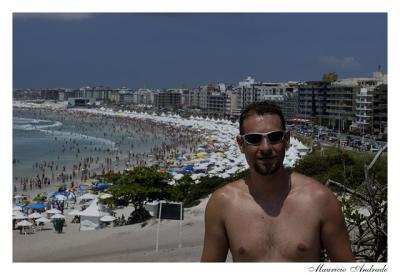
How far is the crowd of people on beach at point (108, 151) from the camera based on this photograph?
27391 millimetres

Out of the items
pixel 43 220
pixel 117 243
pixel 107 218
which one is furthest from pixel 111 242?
pixel 43 220

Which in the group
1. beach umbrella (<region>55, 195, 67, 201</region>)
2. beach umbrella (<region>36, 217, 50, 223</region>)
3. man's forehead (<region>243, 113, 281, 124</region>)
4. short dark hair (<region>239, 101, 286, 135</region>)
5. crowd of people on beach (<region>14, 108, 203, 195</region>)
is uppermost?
short dark hair (<region>239, 101, 286, 135</region>)

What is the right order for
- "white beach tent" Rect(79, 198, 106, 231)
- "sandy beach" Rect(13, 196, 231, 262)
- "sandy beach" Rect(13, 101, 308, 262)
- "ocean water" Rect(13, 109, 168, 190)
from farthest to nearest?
"ocean water" Rect(13, 109, 168, 190), "white beach tent" Rect(79, 198, 106, 231), "sandy beach" Rect(13, 196, 231, 262), "sandy beach" Rect(13, 101, 308, 262)

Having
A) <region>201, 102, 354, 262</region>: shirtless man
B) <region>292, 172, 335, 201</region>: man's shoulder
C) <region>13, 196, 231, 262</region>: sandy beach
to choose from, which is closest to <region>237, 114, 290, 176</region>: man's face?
<region>201, 102, 354, 262</region>: shirtless man

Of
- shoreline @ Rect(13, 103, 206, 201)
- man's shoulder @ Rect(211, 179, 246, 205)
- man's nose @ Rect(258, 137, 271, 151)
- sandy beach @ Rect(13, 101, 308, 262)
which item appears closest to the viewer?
man's nose @ Rect(258, 137, 271, 151)

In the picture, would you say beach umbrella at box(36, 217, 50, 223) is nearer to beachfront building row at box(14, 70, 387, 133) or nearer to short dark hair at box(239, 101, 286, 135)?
short dark hair at box(239, 101, 286, 135)

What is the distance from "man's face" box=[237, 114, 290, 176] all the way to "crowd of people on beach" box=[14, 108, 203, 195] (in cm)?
2341

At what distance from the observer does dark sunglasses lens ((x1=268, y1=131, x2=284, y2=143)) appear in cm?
153

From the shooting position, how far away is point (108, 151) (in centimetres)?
3894

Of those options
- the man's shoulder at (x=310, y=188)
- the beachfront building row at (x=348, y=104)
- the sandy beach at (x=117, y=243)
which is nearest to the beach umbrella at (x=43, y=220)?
the sandy beach at (x=117, y=243)

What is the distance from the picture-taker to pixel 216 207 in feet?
5.37
